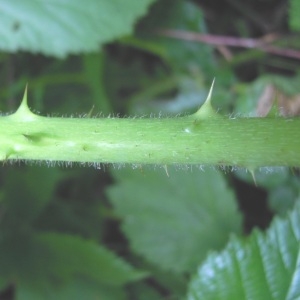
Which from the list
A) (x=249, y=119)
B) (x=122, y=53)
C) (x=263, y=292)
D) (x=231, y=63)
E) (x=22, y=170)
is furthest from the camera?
(x=122, y=53)

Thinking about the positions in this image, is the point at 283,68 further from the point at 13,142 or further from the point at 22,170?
the point at 13,142

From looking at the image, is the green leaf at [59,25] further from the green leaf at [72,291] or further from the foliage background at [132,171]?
the green leaf at [72,291]

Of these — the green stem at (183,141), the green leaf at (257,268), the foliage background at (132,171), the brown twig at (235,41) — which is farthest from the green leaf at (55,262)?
the green stem at (183,141)

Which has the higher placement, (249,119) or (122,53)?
(249,119)

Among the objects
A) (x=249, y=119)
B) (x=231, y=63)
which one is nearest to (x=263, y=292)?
(x=249, y=119)

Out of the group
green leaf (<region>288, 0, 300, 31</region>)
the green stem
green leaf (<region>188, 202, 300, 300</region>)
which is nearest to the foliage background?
green leaf (<region>288, 0, 300, 31</region>)

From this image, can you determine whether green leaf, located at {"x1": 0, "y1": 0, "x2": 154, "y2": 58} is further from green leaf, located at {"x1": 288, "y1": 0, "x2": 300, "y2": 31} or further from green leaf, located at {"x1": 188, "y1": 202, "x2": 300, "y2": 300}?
green leaf, located at {"x1": 188, "y1": 202, "x2": 300, "y2": 300}
